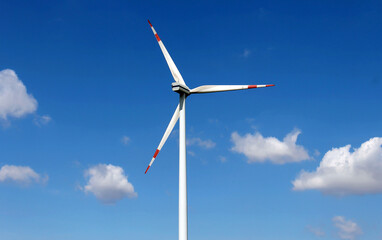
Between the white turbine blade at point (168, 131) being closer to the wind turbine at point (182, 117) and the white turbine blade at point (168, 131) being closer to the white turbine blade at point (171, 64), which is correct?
the wind turbine at point (182, 117)

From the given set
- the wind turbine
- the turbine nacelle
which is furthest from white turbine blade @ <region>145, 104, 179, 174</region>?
the turbine nacelle

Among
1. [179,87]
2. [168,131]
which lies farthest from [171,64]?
[168,131]

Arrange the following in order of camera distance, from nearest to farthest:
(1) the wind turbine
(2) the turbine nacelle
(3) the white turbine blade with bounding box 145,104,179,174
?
(1) the wind turbine
(2) the turbine nacelle
(3) the white turbine blade with bounding box 145,104,179,174

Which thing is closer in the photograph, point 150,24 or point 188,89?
point 188,89

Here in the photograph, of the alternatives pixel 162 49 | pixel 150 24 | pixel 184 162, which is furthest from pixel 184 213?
pixel 150 24

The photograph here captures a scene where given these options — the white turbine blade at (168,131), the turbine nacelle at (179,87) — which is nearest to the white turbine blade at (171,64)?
the turbine nacelle at (179,87)

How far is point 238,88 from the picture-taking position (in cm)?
6400

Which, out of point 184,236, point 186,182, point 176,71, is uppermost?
point 176,71

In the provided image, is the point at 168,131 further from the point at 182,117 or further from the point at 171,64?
the point at 171,64

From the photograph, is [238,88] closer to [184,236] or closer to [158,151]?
[158,151]

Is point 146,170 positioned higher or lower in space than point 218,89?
lower

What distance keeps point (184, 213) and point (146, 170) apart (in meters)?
11.6

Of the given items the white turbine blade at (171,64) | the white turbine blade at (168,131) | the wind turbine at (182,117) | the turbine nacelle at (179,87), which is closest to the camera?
the wind turbine at (182,117)

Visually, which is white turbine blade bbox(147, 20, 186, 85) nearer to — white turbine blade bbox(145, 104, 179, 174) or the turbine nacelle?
the turbine nacelle
